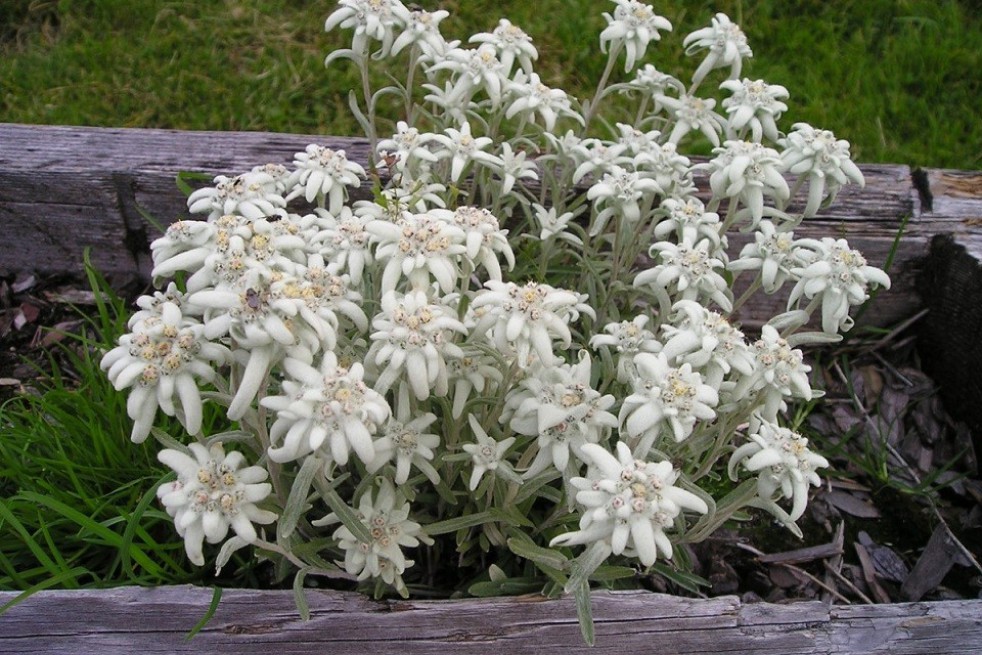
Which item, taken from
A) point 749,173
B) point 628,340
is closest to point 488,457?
point 628,340

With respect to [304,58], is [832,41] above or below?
above

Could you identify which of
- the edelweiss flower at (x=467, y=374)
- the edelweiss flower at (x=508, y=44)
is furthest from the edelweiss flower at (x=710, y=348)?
the edelweiss flower at (x=508, y=44)

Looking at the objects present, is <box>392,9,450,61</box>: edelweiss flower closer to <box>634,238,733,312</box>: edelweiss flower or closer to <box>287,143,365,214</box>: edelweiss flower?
<box>287,143,365,214</box>: edelweiss flower

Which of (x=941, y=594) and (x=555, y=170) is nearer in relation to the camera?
(x=941, y=594)

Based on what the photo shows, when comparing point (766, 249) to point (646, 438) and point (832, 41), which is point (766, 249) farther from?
point (832, 41)

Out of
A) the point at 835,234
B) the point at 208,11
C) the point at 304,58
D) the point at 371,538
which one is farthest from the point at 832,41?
the point at 371,538

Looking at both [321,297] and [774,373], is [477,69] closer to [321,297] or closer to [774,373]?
[321,297]
